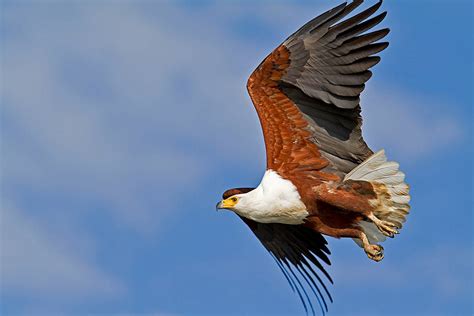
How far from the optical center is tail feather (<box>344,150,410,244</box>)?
12.5 meters

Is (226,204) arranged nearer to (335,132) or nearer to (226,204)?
(226,204)

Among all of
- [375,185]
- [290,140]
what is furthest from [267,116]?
[375,185]

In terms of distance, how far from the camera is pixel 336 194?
12.5 metres

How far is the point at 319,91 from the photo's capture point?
41.6 ft

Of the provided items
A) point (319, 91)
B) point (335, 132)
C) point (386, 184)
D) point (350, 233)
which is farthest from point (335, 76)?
point (350, 233)

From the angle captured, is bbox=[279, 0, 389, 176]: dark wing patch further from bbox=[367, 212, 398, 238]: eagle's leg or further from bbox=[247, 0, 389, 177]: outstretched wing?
bbox=[367, 212, 398, 238]: eagle's leg

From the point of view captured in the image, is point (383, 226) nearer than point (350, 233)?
Yes

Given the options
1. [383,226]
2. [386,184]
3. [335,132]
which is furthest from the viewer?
[335,132]

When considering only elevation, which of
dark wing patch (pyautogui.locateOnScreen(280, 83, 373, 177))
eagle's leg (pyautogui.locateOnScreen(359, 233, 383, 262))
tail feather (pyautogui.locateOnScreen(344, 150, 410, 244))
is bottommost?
eagle's leg (pyautogui.locateOnScreen(359, 233, 383, 262))

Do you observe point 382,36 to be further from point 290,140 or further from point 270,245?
point 270,245

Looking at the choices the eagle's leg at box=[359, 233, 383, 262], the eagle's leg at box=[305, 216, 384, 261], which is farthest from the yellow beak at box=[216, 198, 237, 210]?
the eagle's leg at box=[359, 233, 383, 262]

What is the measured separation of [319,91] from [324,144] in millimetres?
588

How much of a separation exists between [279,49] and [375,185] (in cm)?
167

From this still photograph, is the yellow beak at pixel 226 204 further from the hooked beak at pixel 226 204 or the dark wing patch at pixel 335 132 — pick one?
the dark wing patch at pixel 335 132
